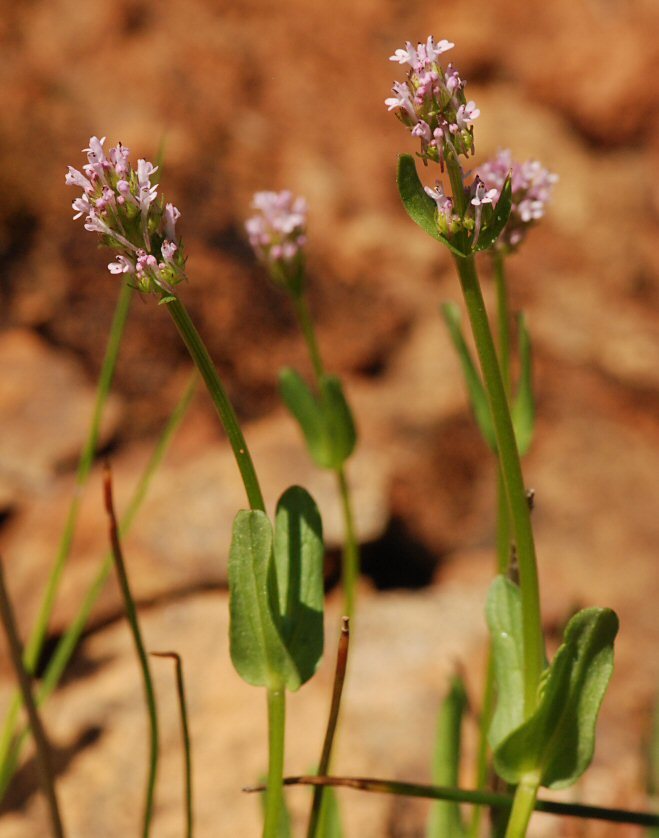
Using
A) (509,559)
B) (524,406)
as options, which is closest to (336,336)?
(524,406)

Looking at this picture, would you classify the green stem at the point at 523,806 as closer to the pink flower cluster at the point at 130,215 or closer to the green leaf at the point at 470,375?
the green leaf at the point at 470,375

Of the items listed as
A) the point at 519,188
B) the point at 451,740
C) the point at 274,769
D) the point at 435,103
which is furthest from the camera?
the point at 451,740

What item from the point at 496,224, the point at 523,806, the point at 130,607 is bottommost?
the point at 523,806

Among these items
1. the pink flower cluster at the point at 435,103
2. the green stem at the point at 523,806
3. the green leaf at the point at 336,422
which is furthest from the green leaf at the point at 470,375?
the pink flower cluster at the point at 435,103

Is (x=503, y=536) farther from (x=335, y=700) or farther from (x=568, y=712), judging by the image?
(x=335, y=700)

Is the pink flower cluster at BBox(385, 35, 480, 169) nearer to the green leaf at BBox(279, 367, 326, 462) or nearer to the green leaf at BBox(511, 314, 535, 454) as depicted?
the green leaf at BBox(511, 314, 535, 454)

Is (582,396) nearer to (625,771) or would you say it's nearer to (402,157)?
(625,771)

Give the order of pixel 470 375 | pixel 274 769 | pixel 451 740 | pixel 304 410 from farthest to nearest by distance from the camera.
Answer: pixel 304 410 → pixel 470 375 → pixel 451 740 → pixel 274 769

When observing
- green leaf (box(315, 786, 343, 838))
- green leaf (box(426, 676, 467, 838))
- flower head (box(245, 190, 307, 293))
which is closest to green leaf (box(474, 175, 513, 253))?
flower head (box(245, 190, 307, 293))

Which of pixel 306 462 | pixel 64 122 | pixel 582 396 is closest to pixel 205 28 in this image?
pixel 64 122
